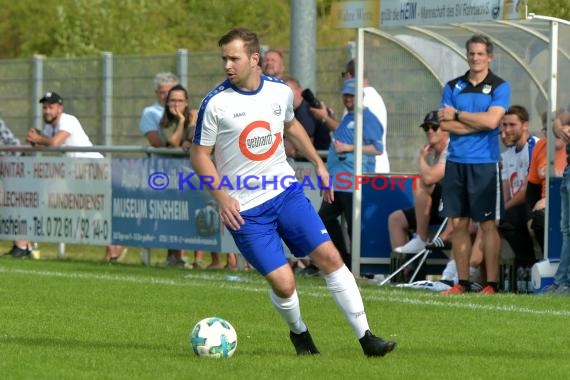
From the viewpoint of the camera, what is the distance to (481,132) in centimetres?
1430

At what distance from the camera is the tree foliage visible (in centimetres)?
3612

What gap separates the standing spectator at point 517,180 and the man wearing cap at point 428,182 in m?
0.66

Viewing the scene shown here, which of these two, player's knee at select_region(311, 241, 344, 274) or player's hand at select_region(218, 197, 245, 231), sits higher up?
player's hand at select_region(218, 197, 245, 231)

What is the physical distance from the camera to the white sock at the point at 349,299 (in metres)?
9.60

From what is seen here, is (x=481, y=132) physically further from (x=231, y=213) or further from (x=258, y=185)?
(x=231, y=213)

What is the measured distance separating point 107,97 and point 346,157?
8.27 metres

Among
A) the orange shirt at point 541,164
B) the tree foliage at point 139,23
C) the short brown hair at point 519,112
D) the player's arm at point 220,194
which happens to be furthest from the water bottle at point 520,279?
the tree foliage at point 139,23

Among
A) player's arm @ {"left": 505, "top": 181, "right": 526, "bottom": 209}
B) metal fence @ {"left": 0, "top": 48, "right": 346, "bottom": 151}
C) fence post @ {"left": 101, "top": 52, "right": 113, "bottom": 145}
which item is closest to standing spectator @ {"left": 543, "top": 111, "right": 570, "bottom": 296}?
player's arm @ {"left": 505, "top": 181, "right": 526, "bottom": 209}

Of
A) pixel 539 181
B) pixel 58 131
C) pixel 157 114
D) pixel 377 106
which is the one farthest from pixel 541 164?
pixel 58 131

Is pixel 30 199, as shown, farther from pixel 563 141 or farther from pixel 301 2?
pixel 563 141

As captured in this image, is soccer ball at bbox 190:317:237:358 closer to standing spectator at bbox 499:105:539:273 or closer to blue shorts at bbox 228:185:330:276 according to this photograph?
blue shorts at bbox 228:185:330:276

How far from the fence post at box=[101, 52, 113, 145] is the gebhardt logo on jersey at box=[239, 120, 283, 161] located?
1461cm

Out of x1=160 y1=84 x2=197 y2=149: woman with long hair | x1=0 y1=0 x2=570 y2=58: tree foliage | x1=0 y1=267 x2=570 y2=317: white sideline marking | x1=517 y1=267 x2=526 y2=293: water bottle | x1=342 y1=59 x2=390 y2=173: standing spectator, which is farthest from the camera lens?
x1=0 y1=0 x2=570 y2=58: tree foliage

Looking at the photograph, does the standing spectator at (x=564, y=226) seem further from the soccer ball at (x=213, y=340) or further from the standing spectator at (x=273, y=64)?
the soccer ball at (x=213, y=340)
